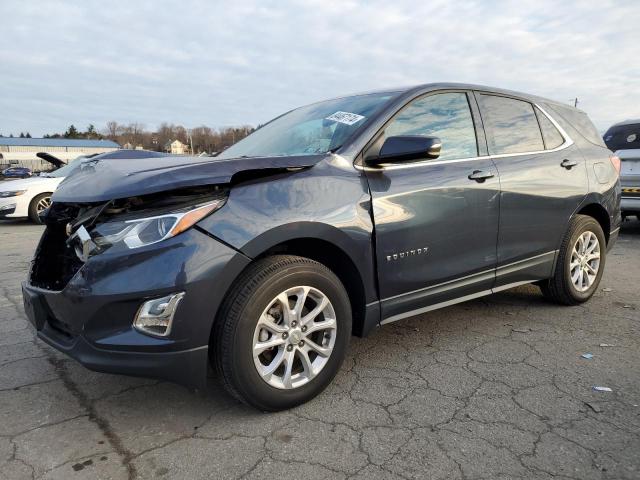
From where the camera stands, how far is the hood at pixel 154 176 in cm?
219

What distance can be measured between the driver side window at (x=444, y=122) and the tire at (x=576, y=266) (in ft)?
4.21

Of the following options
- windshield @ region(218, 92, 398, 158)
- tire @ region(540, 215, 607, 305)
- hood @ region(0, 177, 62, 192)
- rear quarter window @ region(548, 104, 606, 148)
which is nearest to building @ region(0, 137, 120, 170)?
hood @ region(0, 177, 62, 192)

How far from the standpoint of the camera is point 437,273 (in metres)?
3.02

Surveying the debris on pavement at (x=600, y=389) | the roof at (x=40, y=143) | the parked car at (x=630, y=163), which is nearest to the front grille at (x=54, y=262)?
the debris on pavement at (x=600, y=389)

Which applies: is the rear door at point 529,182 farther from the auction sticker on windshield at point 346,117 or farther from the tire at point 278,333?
the tire at point 278,333

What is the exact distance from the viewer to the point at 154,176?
2.21m

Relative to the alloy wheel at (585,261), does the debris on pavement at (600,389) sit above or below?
below

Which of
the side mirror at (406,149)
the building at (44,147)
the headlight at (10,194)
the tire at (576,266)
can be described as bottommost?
the tire at (576,266)

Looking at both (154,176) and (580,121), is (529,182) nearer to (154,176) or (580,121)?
(580,121)

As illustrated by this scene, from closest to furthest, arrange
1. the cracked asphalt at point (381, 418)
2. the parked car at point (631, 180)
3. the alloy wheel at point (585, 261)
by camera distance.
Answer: the cracked asphalt at point (381, 418), the alloy wheel at point (585, 261), the parked car at point (631, 180)

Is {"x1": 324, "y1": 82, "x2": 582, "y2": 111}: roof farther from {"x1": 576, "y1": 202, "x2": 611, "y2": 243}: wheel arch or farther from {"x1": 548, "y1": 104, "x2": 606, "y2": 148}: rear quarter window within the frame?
{"x1": 576, "y1": 202, "x2": 611, "y2": 243}: wheel arch

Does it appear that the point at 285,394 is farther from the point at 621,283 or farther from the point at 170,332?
the point at 621,283

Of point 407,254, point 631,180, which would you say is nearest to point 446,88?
point 407,254

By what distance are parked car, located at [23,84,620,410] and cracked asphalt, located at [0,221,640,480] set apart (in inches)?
10.8
